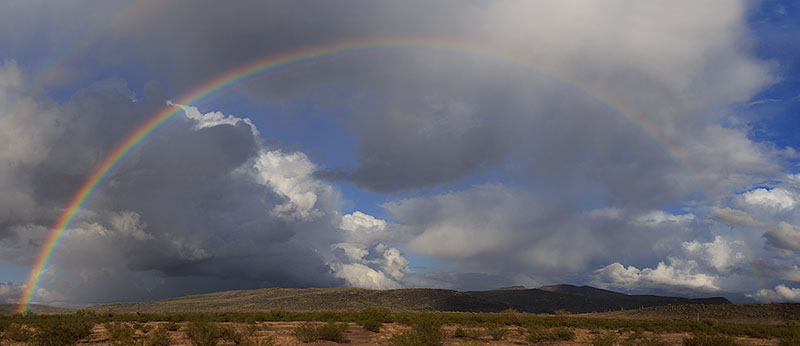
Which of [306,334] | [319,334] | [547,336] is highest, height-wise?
[306,334]

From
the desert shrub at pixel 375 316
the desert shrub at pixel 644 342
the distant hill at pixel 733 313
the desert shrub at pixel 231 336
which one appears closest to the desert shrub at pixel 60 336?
the desert shrub at pixel 231 336

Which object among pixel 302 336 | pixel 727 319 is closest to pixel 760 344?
pixel 302 336

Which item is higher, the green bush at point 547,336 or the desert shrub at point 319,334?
the desert shrub at point 319,334

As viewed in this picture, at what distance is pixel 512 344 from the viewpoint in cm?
3641

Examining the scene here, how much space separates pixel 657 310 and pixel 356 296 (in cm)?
8959

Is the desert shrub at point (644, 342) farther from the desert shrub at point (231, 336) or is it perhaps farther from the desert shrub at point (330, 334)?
the desert shrub at point (231, 336)

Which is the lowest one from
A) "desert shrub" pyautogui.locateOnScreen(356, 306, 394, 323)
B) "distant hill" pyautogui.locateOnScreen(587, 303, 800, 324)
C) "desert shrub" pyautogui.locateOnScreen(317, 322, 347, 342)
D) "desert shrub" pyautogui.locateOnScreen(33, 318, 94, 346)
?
"distant hill" pyautogui.locateOnScreen(587, 303, 800, 324)

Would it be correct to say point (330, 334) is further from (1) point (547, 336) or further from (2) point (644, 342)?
(2) point (644, 342)

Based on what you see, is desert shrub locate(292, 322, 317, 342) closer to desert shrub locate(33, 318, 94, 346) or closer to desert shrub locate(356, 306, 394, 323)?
desert shrub locate(33, 318, 94, 346)

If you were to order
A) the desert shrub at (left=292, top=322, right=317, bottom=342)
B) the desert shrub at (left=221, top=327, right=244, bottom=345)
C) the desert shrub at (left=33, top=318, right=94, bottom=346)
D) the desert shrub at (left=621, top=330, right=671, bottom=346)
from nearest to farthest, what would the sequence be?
1. the desert shrub at (left=33, top=318, right=94, bottom=346)
2. the desert shrub at (left=621, top=330, right=671, bottom=346)
3. the desert shrub at (left=221, top=327, right=244, bottom=345)
4. the desert shrub at (left=292, top=322, right=317, bottom=342)

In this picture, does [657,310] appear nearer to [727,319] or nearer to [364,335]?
[727,319]

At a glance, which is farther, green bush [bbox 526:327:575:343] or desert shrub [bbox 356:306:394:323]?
desert shrub [bbox 356:306:394:323]

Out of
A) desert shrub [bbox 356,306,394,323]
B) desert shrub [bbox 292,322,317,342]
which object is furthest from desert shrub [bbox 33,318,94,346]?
desert shrub [bbox 356,306,394,323]

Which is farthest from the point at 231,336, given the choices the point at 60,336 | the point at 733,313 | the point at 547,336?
the point at 733,313
